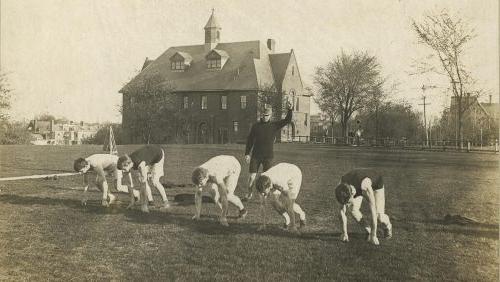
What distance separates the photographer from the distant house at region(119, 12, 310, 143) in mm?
19625

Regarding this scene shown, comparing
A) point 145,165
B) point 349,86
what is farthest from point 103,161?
point 349,86

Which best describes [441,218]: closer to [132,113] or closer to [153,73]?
[132,113]

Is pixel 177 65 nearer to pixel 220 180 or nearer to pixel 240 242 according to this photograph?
pixel 220 180

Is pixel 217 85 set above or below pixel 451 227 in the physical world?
above

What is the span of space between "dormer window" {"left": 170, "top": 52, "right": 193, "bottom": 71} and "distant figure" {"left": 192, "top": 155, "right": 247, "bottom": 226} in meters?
13.4

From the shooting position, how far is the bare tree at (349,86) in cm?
1433

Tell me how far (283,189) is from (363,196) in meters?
0.98

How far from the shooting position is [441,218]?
6.70 m

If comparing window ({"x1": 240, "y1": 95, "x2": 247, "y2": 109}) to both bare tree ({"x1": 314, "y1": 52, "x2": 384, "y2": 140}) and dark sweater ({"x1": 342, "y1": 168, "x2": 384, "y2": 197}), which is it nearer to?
bare tree ({"x1": 314, "y1": 52, "x2": 384, "y2": 140})

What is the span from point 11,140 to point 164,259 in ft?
84.9

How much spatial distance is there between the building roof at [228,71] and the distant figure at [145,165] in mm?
12636

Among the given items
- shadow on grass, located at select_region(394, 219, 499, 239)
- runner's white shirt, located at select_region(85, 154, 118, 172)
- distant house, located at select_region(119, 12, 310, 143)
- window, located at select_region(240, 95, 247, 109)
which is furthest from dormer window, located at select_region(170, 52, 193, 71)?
shadow on grass, located at select_region(394, 219, 499, 239)

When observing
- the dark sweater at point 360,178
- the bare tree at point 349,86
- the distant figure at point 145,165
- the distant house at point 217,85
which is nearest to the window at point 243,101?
the distant house at point 217,85

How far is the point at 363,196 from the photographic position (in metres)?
5.52
